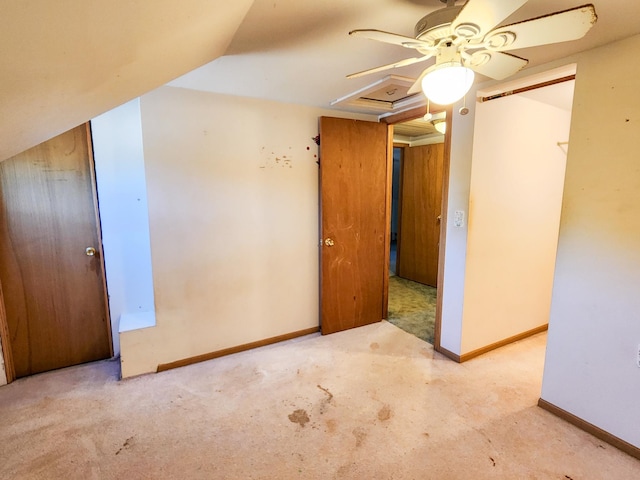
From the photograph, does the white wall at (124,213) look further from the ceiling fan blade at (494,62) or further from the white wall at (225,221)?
the ceiling fan blade at (494,62)

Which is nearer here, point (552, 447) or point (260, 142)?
point (552, 447)

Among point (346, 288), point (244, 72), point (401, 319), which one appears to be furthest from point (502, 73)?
point (401, 319)

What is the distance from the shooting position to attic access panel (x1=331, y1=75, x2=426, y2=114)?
84.4 inches

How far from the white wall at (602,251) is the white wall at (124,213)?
9.08 ft

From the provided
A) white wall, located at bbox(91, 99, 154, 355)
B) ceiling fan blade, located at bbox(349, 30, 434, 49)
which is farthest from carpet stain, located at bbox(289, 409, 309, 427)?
ceiling fan blade, located at bbox(349, 30, 434, 49)

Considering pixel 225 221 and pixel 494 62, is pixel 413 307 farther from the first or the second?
pixel 494 62

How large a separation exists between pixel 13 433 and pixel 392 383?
230 cm

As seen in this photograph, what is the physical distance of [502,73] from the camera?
1432 mm

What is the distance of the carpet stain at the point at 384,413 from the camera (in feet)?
6.20

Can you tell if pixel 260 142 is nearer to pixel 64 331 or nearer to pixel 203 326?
pixel 203 326

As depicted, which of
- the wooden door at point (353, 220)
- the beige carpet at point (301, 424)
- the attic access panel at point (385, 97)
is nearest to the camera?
the beige carpet at point (301, 424)

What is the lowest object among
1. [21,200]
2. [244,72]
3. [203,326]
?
[203,326]

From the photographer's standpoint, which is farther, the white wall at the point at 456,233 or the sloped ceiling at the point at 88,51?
the white wall at the point at 456,233

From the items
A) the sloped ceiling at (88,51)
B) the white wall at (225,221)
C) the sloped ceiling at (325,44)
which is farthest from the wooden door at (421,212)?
the sloped ceiling at (88,51)
